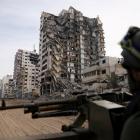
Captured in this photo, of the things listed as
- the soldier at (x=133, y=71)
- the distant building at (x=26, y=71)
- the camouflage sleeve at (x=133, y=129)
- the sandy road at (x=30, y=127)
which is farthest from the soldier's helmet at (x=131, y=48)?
the distant building at (x=26, y=71)

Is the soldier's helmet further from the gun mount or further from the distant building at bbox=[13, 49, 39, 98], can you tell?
the distant building at bbox=[13, 49, 39, 98]

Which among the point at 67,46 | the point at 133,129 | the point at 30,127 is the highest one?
the point at 67,46

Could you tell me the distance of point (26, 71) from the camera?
404 feet

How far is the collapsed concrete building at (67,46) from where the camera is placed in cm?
7200

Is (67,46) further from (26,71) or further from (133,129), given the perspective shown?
(133,129)

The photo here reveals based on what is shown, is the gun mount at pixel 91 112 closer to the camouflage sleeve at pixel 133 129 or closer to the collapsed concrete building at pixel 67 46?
the camouflage sleeve at pixel 133 129

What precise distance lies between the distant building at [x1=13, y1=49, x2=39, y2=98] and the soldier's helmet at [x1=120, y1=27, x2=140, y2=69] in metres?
108

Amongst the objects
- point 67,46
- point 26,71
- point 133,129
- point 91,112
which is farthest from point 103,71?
point 26,71

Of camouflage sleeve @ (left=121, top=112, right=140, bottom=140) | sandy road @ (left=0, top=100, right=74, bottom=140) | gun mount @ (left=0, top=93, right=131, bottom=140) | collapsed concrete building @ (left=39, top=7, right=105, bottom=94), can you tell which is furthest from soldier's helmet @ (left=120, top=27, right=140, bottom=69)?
collapsed concrete building @ (left=39, top=7, right=105, bottom=94)

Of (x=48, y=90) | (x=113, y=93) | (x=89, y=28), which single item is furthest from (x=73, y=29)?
(x=113, y=93)

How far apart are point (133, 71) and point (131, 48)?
106mm

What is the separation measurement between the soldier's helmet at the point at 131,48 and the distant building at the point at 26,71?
356ft

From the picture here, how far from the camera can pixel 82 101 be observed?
195 cm

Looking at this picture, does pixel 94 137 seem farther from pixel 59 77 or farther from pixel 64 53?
pixel 64 53
